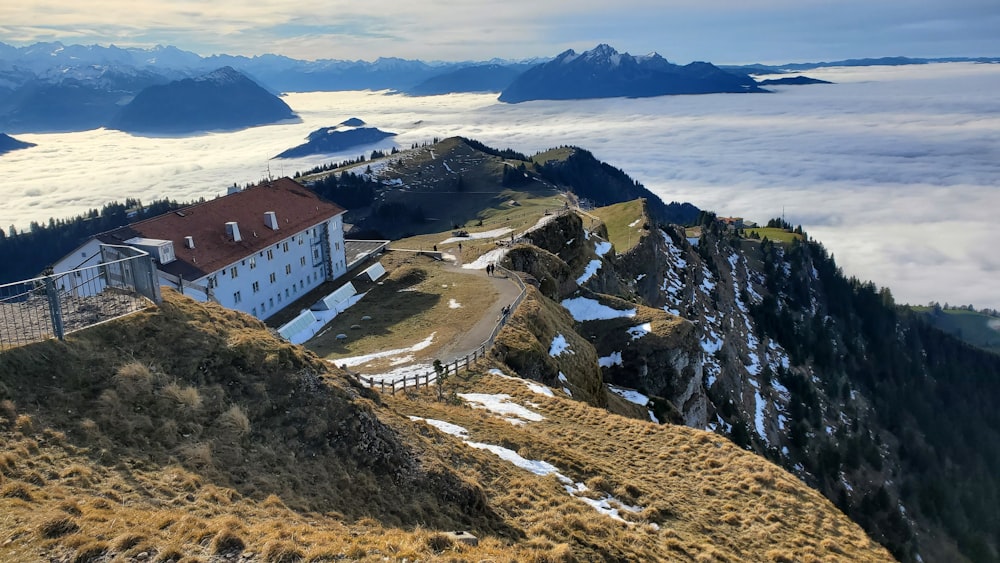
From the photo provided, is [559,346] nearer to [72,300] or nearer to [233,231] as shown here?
[233,231]

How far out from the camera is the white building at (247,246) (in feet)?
164

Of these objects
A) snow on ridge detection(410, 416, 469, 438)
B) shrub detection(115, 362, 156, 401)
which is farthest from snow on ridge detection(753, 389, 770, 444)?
shrub detection(115, 362, 156, 401)

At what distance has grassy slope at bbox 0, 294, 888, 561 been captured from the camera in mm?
12430

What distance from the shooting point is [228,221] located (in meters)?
60.1

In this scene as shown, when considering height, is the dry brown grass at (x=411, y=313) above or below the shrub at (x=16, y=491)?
below

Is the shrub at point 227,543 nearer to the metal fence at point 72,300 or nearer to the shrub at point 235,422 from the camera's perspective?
the shrub at point 235,422

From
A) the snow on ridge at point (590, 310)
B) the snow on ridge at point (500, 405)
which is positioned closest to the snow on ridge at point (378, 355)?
the snow on ridge at point (500, 405)

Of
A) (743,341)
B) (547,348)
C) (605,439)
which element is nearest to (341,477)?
(605,439)

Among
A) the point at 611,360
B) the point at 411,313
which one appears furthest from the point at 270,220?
the point at 611,360

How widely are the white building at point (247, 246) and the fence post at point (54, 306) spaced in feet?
88.1

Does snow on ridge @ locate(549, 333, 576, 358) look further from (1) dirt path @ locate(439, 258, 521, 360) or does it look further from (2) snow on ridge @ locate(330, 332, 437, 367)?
(2) snow on ridge @ locate(330, 332, 437, 367)

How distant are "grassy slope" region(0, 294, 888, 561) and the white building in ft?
91.0

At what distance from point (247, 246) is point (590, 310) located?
36.9m

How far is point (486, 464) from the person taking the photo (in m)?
21.3
